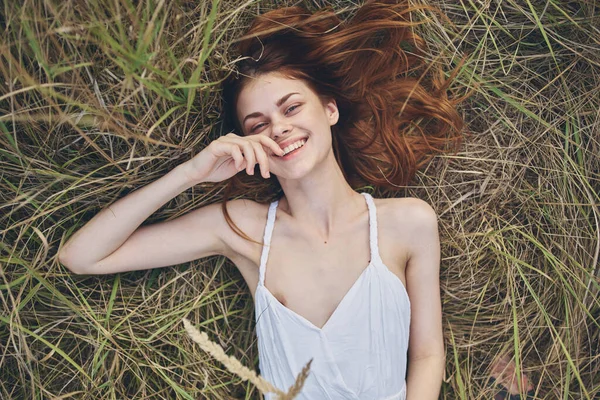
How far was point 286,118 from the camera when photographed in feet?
7.85

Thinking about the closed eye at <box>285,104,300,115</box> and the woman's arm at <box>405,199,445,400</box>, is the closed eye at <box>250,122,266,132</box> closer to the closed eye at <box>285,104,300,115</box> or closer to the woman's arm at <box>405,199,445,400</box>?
the closed eye at <box>285,104,300,115</box>

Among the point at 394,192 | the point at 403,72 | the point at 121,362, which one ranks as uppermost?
the point at 403,72

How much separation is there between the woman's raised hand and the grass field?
0.72 feet

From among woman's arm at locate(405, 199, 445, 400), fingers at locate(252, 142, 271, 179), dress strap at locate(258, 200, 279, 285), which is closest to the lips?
fingers at locate(252, 142, 271, 179)

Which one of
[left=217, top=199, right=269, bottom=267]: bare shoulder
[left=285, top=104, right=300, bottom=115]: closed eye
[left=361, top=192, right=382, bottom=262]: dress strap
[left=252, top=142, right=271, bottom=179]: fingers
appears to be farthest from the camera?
[left=217, top=199, right=269, bottom=267]: bare shoulder

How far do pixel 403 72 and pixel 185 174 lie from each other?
1247 millimetres

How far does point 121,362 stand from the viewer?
2.80 m

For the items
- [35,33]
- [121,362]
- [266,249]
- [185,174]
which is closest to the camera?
[35,33]

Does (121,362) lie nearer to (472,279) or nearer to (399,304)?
(399,304)

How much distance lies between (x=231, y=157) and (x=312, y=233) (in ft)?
1.69

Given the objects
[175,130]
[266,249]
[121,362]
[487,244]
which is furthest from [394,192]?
[121,362]

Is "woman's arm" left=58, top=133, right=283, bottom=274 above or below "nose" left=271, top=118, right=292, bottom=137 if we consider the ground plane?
below

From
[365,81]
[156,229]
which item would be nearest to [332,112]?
[365,81]

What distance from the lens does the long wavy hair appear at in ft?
8.48
